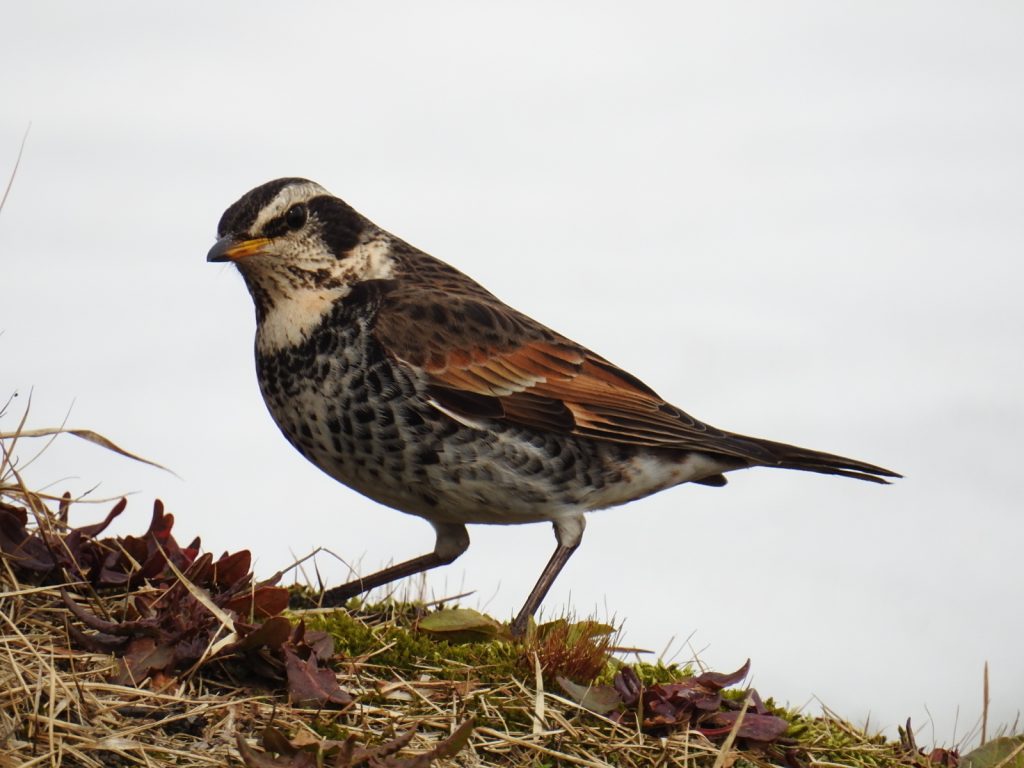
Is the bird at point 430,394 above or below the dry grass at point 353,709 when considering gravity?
above

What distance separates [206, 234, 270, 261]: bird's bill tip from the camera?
676cm

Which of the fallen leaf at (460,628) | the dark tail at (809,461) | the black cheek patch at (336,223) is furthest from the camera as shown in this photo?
the dark tail at (809,461)

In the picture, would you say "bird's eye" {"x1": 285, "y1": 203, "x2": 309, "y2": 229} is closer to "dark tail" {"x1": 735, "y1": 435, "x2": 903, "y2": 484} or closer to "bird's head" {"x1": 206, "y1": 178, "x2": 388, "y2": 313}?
"bird's head" {"x1": 206, "y1": 178, "x2": 388, "y2": 313}

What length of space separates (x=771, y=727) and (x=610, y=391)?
2711 mm

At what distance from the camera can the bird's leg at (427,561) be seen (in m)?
6.97

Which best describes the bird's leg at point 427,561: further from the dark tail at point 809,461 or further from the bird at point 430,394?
the dark tail at point 809,461

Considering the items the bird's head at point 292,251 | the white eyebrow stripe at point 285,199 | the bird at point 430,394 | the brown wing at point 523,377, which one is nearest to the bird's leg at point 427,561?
the bird at point 430,394

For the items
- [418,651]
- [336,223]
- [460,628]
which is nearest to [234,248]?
[336,223]

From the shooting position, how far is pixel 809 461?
7.88 m

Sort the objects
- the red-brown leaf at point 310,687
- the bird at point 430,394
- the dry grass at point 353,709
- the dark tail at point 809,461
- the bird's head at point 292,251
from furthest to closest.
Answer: the dark tail at point 809,461 < the bird's head at point 292,251 < the bird at point 430,394 < the red-brown leaf at point 310,687 < the dry grass at point 353,709

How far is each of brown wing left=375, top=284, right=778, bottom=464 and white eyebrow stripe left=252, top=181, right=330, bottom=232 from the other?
2.37 ft

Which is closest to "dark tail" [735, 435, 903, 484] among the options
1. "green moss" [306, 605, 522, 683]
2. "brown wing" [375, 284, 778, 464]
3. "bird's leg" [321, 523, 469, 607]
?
"brown wing" [375, 284, 778, 464]

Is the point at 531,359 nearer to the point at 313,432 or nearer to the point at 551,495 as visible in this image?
the point at 551,495

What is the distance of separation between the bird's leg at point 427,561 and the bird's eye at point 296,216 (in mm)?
1794
